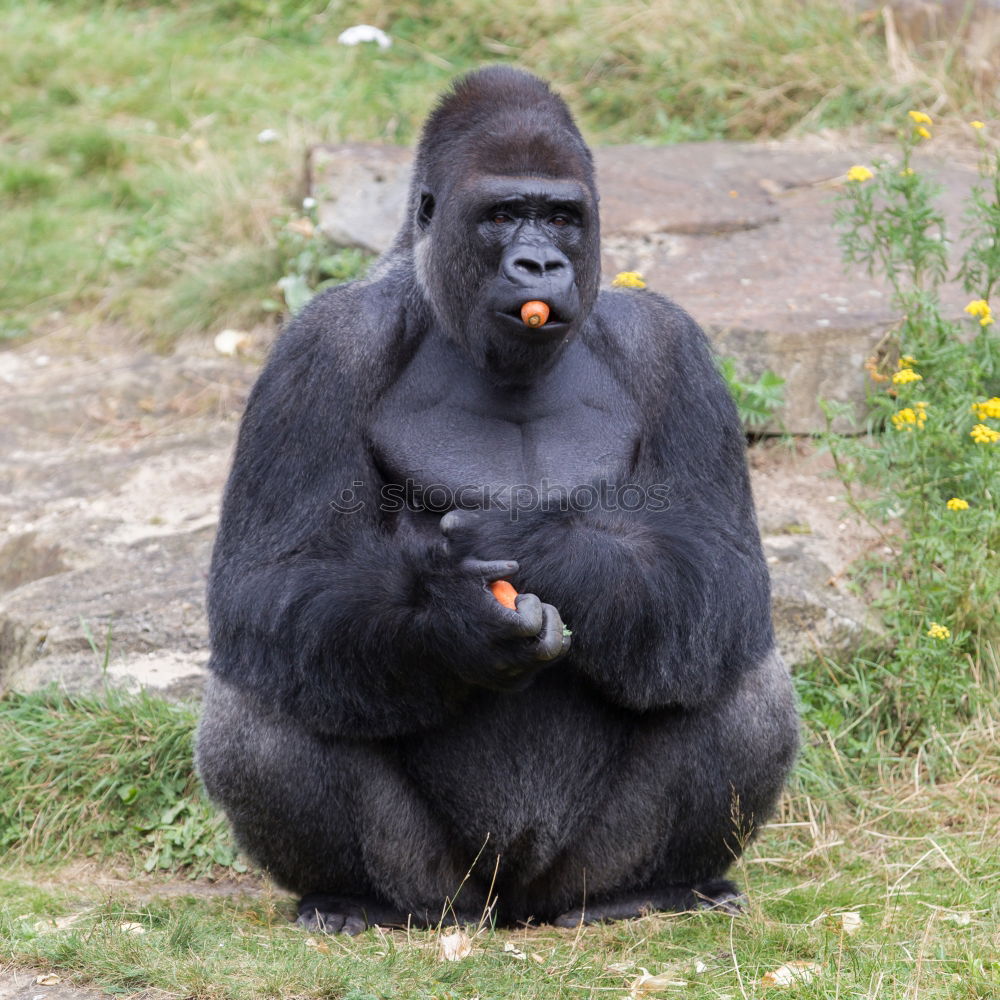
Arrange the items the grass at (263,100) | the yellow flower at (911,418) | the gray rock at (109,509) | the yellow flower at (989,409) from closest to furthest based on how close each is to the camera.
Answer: the yellow flower at (989,409) → the yellow flower at (911,418) → the gray rock at (109,509) → the grass at (263,100)

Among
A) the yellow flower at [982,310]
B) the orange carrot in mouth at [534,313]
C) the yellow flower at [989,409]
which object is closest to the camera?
the orange carrot in mouth at [534,313]

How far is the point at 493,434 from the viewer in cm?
382

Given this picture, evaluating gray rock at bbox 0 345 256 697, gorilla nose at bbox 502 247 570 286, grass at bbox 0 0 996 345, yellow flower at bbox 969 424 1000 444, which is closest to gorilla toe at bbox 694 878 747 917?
yellow flower at bbox 969 424 1000 444

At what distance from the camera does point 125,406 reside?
755 cm

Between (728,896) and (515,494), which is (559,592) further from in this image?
(728,896)

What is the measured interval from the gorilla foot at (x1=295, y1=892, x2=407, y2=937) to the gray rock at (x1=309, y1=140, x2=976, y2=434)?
285 cm

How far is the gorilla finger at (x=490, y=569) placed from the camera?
3.35 metres

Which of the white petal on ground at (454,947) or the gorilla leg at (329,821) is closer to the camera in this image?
the white petal on ground at (454,947)

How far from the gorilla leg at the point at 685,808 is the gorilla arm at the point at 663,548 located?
137 mm

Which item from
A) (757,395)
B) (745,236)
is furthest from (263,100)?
(757,395)

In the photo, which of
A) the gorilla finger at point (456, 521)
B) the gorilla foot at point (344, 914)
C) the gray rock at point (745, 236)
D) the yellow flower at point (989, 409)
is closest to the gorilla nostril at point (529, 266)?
the gorilla finger at point (456, 521)

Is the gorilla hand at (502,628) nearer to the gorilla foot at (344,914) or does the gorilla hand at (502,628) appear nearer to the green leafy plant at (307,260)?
the gorilla foot at (344,914)

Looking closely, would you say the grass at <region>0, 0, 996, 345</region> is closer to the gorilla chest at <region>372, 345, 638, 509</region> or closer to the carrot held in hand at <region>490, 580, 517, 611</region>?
the gorilla chest at <region>372, 345, 638, 509</region>

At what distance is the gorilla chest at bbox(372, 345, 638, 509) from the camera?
3777 millimetres
